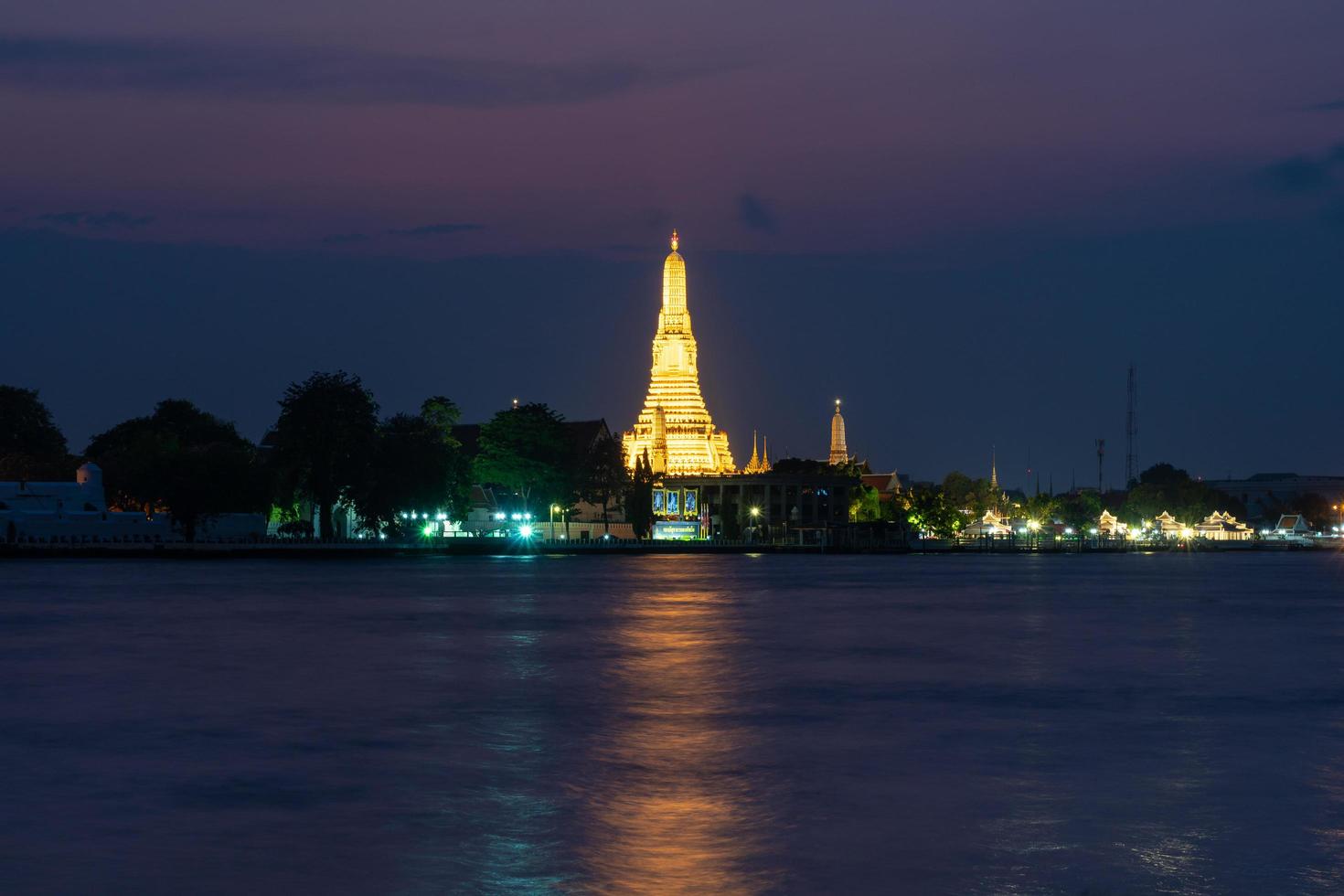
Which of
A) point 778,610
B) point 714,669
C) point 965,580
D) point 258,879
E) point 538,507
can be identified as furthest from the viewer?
point 538,507

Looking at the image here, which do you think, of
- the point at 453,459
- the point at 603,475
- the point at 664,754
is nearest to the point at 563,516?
the point at 603,475

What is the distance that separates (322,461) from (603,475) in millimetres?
41116

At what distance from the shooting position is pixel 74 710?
1071 inches

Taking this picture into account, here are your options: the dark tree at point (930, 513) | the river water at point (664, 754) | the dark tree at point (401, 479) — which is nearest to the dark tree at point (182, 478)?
the dark tree at point (401, 479)

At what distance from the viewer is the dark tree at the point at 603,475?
135 metres

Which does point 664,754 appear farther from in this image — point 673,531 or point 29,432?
point 673,531

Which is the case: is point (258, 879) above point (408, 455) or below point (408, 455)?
below

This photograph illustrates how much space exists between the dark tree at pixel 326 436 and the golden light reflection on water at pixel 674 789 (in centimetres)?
6247

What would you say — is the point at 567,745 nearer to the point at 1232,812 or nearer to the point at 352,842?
the point at 352,842

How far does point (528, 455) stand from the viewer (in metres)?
122

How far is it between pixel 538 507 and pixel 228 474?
29.6 meters

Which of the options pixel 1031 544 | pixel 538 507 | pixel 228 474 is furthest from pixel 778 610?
pixel 1031 544

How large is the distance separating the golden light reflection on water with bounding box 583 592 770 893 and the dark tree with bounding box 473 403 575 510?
278 feet

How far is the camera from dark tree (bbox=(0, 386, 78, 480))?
123 m
